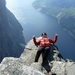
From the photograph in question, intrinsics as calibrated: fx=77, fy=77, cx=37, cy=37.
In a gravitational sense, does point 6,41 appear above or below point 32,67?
above

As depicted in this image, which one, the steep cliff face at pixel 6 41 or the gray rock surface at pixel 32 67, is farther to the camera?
the steep cliff face at pixel 6 41

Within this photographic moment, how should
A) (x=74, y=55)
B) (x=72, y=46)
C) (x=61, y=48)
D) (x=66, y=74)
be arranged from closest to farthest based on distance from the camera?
(x=66, y=74), (x=74, y=55), (x=61, y=48), (x=72, y=46)

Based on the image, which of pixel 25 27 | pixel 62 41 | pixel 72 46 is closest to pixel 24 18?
pixel 25 27

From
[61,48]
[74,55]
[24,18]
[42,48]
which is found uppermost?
[24,18]

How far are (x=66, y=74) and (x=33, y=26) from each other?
140610 millimetres

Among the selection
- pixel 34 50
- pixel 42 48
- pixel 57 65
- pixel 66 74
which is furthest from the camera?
pixel 34 50

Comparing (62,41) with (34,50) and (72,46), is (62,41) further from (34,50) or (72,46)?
(34,50)

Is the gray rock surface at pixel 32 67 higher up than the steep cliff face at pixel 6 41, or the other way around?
the steep cliff face at pixel 6 41

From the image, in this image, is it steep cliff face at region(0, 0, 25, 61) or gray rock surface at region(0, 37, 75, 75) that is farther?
steep cliff face at region(0, 0, 25, 61)

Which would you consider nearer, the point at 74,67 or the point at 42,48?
the point at 74,67

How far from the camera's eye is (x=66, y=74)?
6.22m

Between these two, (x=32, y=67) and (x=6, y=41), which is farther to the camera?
(x=6, y=41)

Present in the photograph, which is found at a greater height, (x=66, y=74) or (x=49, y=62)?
(x=49, y=62)

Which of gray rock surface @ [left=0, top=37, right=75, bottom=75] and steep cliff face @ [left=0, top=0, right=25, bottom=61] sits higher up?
steep cliff face @ [left=0, top=0, right=25, bottom=61]
